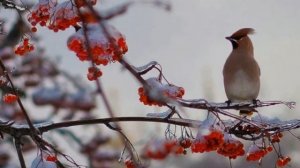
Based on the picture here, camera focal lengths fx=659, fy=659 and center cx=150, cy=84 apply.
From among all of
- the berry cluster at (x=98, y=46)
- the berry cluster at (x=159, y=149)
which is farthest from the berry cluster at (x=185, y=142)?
the berry cluster at (x=159, y=149)

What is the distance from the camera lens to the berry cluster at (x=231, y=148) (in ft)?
8.27

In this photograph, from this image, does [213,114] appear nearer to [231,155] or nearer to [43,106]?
[231,155]

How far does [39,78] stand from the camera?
6.70 m

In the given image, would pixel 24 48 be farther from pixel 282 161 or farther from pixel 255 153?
pixel 282 161

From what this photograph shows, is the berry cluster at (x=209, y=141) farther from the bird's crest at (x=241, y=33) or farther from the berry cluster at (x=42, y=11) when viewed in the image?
the bird's crest at (x=241, y=33)

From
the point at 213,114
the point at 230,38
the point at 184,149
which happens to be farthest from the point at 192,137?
the point at 230,38

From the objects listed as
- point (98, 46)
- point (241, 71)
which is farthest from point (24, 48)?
point (241, 71)

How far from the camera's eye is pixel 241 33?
4336 mm

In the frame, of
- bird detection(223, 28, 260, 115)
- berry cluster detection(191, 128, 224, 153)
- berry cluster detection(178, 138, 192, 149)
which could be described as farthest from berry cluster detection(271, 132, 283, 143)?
bird detection(223, 28, 260, 115)

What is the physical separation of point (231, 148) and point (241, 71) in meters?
2.02

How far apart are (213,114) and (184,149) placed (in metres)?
0.28

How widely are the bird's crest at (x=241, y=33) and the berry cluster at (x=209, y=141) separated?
1.88 meters

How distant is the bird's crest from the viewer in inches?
165

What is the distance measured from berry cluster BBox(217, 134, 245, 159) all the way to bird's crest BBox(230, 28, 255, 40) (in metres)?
1.70
